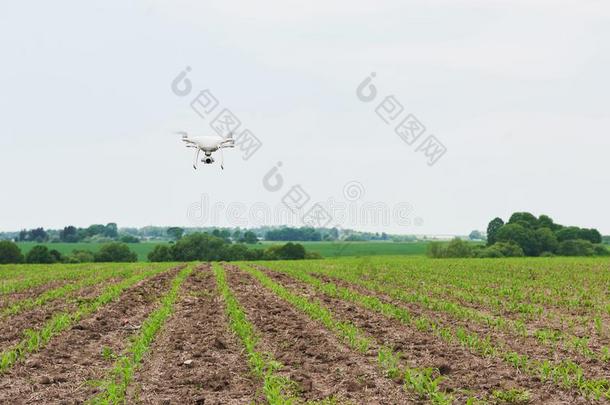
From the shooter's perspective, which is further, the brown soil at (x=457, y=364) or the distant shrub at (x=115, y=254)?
the distant shrub at (x=115, y=254)

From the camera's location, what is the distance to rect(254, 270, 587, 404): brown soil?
33.8 feet

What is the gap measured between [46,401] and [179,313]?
9514 millimetres

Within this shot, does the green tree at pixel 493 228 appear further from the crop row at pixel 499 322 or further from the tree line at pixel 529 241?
the crop row at pixel 499 322

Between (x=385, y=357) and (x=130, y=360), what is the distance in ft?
16.4

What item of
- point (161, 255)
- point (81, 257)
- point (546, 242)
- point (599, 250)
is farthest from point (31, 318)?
point (599, 250)

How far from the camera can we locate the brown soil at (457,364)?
10.3m

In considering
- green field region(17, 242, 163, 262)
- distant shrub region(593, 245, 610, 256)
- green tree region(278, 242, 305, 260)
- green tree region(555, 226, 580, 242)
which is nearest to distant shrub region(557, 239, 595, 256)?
distant shrub region(593, 245, 610, 256)

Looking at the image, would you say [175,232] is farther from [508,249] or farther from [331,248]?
[508,249]

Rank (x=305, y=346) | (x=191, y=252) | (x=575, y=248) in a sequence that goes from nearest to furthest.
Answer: (x=305, y=346) → (x=191, y=252) → (x=575, y=248)

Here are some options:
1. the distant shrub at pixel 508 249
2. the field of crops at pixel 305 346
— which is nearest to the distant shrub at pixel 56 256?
the field of crops at pixel 305 346

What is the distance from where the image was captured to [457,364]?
40.0ft

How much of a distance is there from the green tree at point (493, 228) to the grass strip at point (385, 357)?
3284 inches

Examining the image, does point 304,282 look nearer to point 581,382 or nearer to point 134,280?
point 134,280

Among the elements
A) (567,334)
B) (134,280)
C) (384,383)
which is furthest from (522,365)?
(134,280)
